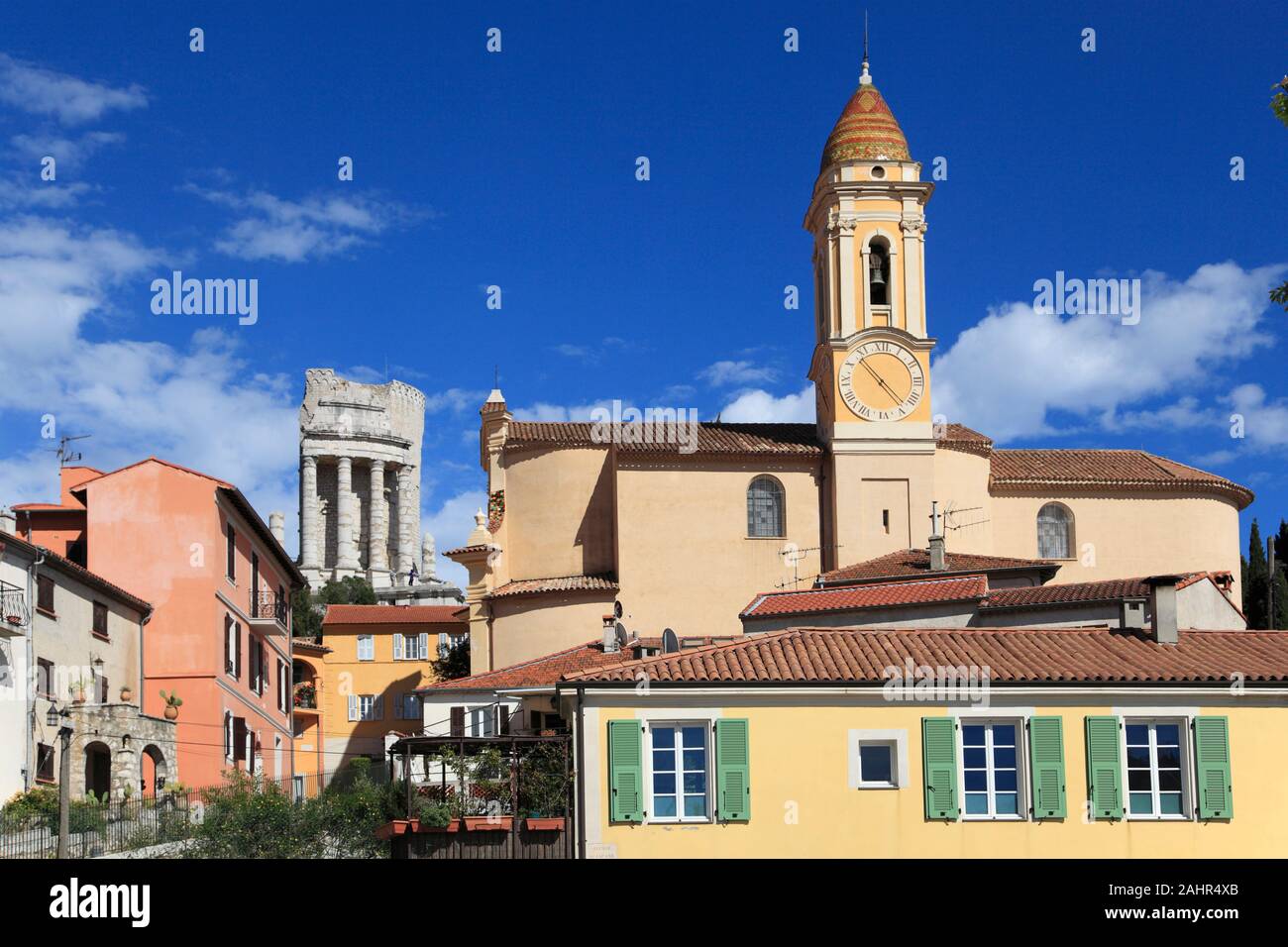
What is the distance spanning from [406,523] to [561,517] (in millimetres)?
87849

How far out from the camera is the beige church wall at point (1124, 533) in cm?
5612

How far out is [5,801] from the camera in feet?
104

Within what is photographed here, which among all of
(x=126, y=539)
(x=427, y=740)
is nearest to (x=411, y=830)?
(x=427, y=740)

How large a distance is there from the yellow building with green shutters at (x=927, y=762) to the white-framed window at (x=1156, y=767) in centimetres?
2

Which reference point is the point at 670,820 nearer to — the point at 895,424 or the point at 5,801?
the point at 5,801

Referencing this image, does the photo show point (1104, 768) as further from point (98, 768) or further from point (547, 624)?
point (547, 624)

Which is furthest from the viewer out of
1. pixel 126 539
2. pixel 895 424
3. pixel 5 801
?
pixel 895 424

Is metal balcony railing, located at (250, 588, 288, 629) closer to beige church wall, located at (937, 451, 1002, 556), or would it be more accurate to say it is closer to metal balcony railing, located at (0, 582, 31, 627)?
metal balcony railing, located at (0, 582, 31, 627)

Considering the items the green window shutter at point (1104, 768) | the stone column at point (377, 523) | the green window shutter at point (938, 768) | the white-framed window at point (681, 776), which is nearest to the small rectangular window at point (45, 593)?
the white-framed window at point (681, 776)

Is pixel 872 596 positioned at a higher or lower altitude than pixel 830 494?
lower

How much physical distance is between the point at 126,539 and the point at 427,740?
62.9 feet

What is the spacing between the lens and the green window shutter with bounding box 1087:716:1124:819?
23469mm

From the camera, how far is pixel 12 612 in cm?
3328

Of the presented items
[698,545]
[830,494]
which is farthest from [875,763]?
[830,494]
